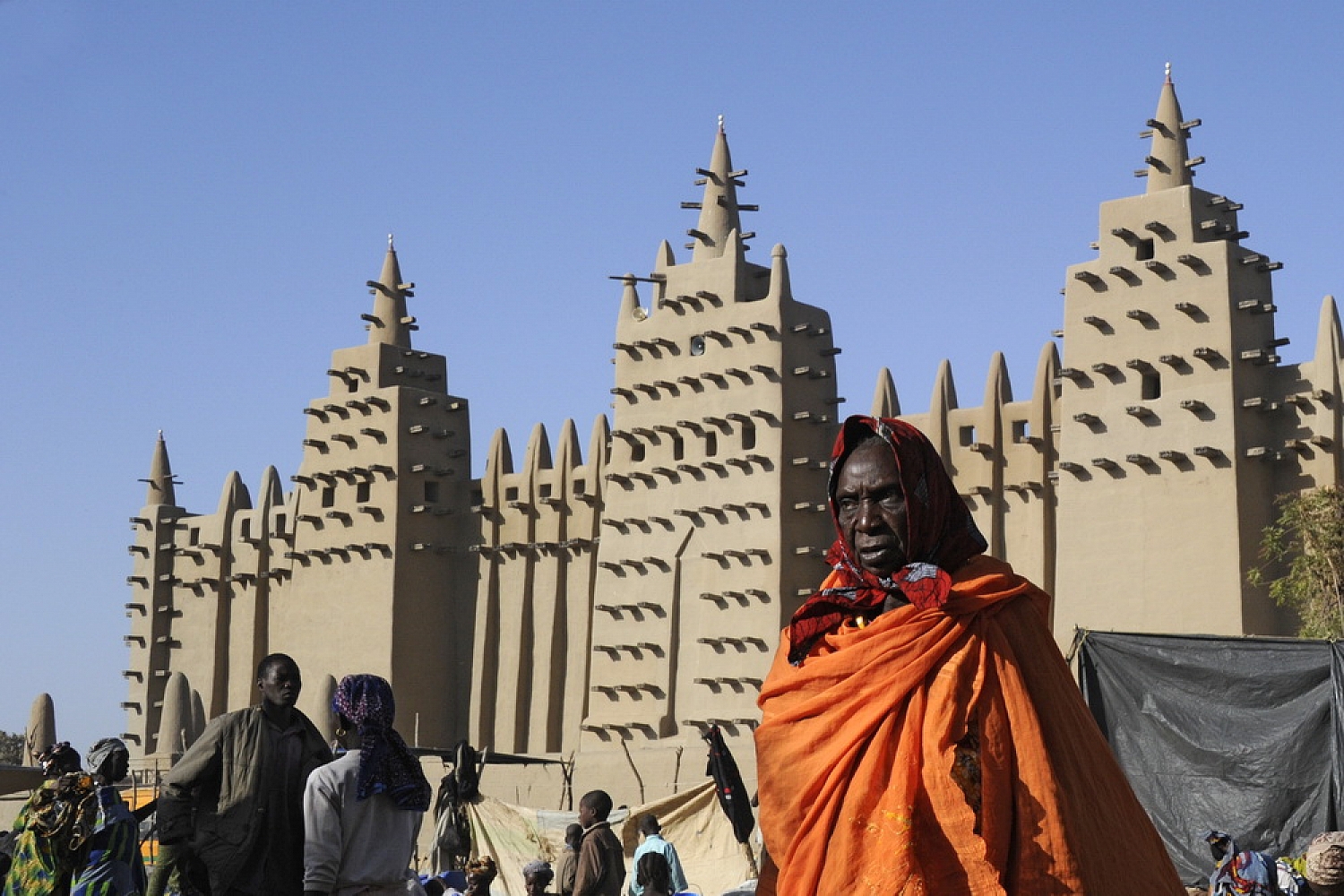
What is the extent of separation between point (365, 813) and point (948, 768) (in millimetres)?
3107

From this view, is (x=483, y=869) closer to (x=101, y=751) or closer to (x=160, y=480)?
(x=101, y=751)

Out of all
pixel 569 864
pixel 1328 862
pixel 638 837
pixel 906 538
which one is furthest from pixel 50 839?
pixel 638 837

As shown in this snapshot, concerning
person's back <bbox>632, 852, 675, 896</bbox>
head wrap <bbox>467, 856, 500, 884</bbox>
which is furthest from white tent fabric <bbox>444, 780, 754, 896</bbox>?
person's back <bbox>632, 852, 675, 896</bbox>

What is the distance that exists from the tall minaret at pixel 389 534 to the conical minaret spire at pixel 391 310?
0.02 m

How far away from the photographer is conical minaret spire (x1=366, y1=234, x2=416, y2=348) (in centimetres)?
3631

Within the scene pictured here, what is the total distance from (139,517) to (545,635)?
1158 cm

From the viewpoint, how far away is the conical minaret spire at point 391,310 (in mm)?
36312

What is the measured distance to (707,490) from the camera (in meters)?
29.9

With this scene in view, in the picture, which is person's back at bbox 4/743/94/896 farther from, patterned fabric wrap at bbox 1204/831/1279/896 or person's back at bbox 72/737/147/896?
patterned fabric wrap at bbox 1204/831/1279/896

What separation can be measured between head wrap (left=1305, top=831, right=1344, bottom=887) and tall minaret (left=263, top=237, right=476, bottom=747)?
2718cm

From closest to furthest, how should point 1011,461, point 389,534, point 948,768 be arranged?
point 948,768, point 1011,461, point 389,534

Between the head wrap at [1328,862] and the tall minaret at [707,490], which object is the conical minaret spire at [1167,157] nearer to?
the tall minaret at [707,490]

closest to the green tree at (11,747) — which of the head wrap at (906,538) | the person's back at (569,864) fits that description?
the person's back at (569,864)

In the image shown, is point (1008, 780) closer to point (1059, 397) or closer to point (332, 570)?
point (1059, 397)
